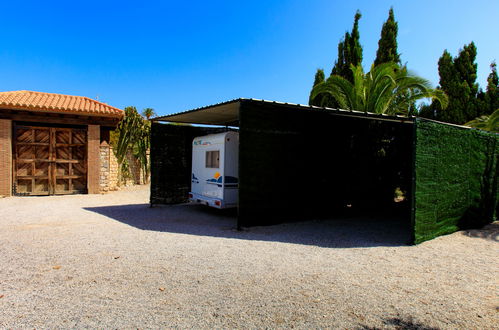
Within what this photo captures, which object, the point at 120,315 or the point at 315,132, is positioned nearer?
the point at 120,315

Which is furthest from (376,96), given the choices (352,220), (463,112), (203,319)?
(203,319)

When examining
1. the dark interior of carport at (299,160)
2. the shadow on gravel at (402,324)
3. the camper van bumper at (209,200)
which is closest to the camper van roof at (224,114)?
the dark interior of carport at (299,160)

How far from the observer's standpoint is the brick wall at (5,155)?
38.9 ft

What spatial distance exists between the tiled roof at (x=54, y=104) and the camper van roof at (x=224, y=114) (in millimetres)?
4015

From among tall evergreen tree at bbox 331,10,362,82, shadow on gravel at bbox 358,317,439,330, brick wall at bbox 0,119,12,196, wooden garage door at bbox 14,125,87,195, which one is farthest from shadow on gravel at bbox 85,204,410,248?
tall evergreen tree at bbox 331,10,362,82

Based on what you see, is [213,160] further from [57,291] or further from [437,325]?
[437,325]

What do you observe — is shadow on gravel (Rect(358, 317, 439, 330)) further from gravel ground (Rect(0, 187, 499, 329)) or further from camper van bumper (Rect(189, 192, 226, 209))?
camper van bumper (Rect(189, 192, 226, 209))

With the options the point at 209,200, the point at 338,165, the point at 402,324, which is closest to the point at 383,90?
the point at 338,165

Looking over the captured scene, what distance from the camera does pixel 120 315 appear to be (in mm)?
3172

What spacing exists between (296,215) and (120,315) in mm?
5651

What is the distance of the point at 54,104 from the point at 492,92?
21.3 metres

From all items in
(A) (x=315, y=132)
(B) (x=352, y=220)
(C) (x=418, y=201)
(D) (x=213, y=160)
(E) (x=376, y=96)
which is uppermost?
(E) (x=376, y=96)

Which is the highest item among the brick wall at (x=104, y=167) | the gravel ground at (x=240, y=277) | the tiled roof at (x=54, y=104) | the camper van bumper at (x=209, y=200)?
the tiled roof at (x=54, y=104)

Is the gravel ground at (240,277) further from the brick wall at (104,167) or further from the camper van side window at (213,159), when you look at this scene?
the brick wall at (104,167)
